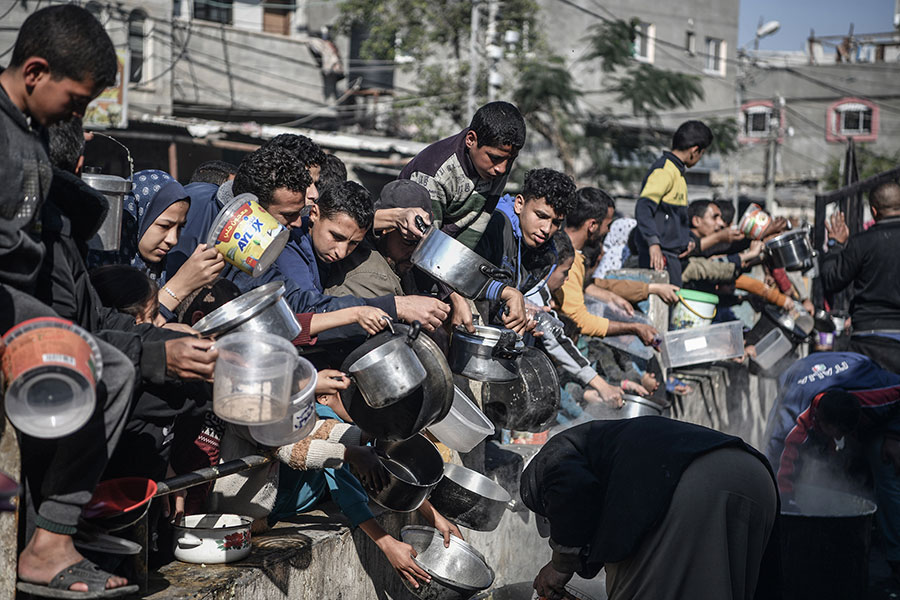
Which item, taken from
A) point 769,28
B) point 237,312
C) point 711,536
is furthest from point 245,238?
point 769,28

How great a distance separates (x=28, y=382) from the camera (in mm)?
2152

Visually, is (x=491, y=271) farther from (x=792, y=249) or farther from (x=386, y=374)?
(x=792, y=249)

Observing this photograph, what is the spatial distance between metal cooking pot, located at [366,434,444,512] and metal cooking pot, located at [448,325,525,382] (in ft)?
1.55

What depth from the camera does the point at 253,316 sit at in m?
2.81

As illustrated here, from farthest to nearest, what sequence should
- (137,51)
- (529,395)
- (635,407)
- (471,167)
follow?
1. (137,51)
2. (635,407)
3. (529,395)
4. (471,167)

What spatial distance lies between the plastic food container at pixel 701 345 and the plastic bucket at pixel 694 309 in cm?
22

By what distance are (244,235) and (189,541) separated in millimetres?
1117

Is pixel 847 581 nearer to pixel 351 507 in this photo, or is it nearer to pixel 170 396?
pixel 351 507

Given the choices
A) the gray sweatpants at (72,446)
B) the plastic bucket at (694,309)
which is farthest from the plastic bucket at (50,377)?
the plastic bucket at (694,309)

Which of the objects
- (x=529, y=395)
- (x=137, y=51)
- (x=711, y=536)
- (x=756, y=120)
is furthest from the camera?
(x=756, y=120)

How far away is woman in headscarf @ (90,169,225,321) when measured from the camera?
3309mm

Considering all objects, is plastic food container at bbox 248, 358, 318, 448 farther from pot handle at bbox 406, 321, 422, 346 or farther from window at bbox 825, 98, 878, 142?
window at bbox 825, 98, 878, 142

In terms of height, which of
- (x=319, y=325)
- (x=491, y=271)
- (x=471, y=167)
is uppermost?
(x=471, y=167)

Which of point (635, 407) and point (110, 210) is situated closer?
point (110, 210)
